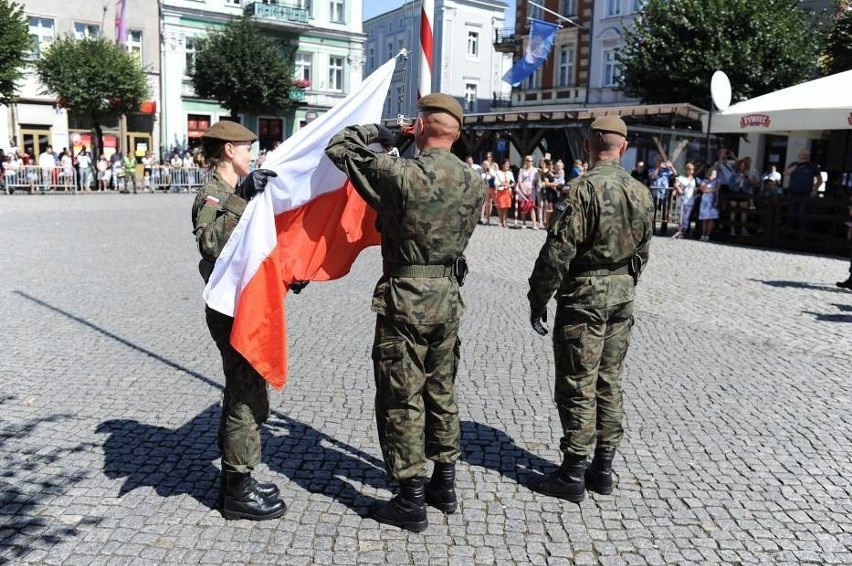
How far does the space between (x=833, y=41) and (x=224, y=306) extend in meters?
27.8

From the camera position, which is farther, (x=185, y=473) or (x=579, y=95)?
(x=579, y=95)

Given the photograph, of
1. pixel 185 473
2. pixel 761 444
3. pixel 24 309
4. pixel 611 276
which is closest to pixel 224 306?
pixel 185 473

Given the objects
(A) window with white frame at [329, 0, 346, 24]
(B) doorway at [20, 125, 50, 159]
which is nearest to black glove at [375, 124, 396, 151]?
(B) doorway at [20, 125, 50, 159]

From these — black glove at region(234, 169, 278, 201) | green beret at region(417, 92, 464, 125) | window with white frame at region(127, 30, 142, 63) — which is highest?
window with white frame at region(127, 30, 142, 63)

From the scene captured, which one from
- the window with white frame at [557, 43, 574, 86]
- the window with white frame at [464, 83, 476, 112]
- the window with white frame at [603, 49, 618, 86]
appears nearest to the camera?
the window with white frame at [603, 49, 618, 86]

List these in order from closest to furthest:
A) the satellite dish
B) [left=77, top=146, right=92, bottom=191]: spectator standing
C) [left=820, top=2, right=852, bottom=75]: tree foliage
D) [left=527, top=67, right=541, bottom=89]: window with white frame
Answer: the satellite dish, [left=820, top=2, right=852, bottom=75]: tree foliage, [left=77, top=146, right=92, bottom=191]: spectator standing, [left=527, top=67, right=541, bottom=89]: window with white frame

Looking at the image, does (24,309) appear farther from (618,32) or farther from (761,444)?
(618,32)

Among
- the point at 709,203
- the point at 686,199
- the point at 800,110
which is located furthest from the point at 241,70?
the point at 800,110

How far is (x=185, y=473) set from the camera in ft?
14.4

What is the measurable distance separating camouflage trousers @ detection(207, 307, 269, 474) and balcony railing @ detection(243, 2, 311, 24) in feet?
136

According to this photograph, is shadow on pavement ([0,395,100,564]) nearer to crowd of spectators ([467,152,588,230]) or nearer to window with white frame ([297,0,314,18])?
crowd of spectators ([467,152,588,230])

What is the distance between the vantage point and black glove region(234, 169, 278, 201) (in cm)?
367

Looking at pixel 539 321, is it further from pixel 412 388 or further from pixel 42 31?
pixel 42 31

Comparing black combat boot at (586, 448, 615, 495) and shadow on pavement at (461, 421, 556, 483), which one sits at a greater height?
black combat boot at (586, 448, 615, 495)
